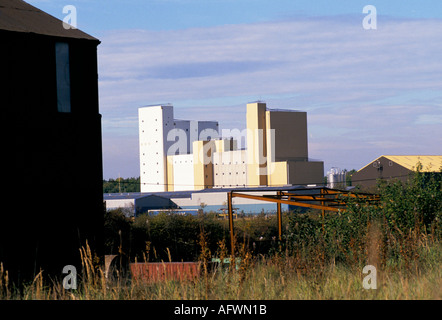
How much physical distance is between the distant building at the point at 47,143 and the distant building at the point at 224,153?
8286 centimetres

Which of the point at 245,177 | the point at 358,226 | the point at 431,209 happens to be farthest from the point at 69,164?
the point at 245,177

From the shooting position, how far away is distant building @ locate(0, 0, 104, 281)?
14523mm

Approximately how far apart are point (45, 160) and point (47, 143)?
0.43 m

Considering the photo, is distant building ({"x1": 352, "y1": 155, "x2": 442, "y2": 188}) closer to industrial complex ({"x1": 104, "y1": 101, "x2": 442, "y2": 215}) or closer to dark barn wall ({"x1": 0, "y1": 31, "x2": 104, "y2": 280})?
industrial complex ({"x1": 104, "y1": 101, "x2": 442, "y2": 215})

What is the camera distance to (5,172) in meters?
14.4

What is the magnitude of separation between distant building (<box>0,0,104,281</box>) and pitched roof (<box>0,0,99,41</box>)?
34 millimetres

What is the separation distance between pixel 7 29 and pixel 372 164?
228 feet

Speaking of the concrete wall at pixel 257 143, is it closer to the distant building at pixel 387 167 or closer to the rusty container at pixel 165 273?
the distant building at pixel 387 167

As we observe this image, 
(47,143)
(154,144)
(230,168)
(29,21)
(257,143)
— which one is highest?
(154,144)

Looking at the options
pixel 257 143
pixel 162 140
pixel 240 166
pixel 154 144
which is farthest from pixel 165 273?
pixel 154 144

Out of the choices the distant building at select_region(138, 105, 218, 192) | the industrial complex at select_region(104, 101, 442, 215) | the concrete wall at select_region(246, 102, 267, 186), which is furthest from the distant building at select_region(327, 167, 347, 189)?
the distant building at select_region(138, 105, 218, 192)

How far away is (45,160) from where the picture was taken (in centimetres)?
1514

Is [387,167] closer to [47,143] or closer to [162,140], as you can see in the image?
[162,140]

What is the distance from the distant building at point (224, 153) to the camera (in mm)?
100562
